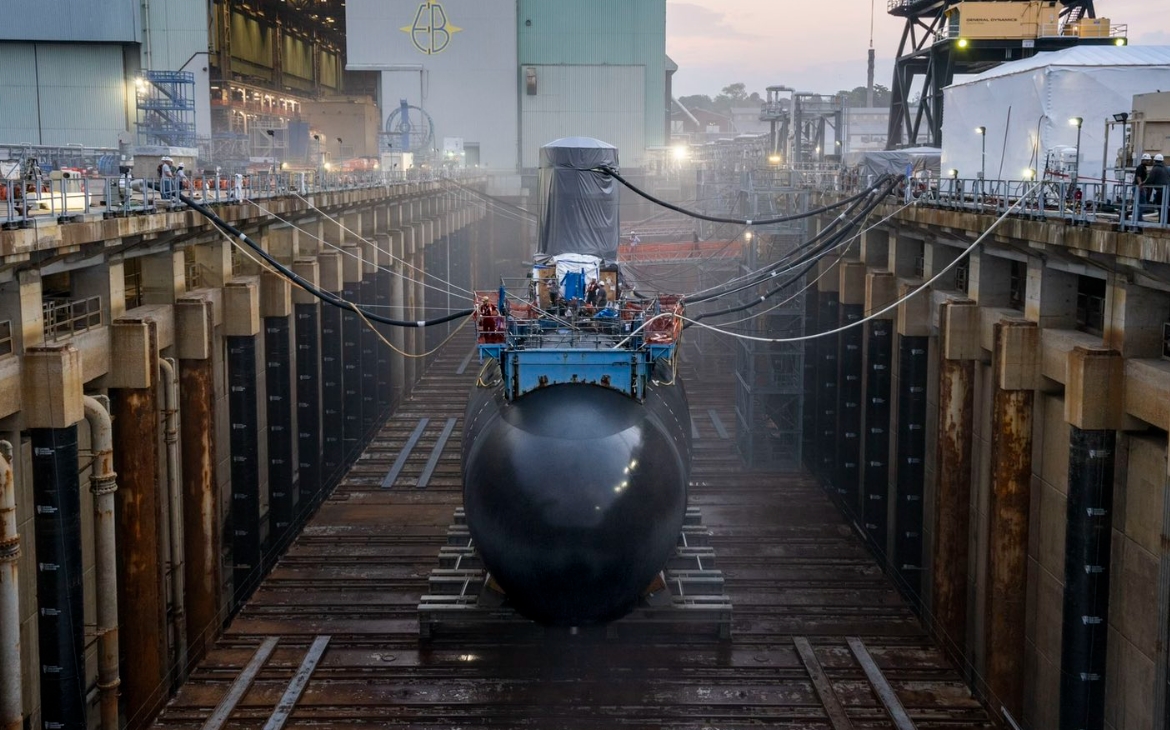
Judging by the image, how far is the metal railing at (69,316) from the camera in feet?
64.8

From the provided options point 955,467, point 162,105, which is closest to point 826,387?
point 955,467

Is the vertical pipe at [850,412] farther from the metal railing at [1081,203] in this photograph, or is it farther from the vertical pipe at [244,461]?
the vertical pipe at [244,461]

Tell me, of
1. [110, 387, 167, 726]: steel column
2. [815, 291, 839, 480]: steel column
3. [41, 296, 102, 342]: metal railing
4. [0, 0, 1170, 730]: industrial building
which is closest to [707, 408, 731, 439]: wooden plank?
[0, 0, 1170, 730]: industrial building

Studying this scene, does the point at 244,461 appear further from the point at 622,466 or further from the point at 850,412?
the point at 850,412

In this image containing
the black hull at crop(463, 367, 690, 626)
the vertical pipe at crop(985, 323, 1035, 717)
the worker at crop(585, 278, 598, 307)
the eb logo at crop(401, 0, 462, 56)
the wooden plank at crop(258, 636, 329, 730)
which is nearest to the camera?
the black hull at crop(463, 367, 690, 626)

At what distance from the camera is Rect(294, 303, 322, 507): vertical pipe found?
3422cm

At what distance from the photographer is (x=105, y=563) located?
19.6 m

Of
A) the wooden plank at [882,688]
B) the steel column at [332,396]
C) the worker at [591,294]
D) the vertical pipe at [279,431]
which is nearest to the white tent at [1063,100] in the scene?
the worker at [591,294]

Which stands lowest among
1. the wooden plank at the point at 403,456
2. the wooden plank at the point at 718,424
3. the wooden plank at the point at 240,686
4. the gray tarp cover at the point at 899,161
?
the wooden plank at the point at 240,686

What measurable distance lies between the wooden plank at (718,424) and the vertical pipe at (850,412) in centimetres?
663

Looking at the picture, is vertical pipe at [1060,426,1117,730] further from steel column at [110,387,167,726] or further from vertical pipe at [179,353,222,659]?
vertical pipe at [179,353,222,659]

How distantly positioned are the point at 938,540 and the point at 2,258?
1761 cm

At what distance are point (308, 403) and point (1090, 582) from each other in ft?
75.2

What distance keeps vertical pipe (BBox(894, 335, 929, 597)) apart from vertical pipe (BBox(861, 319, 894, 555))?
2.22 m
